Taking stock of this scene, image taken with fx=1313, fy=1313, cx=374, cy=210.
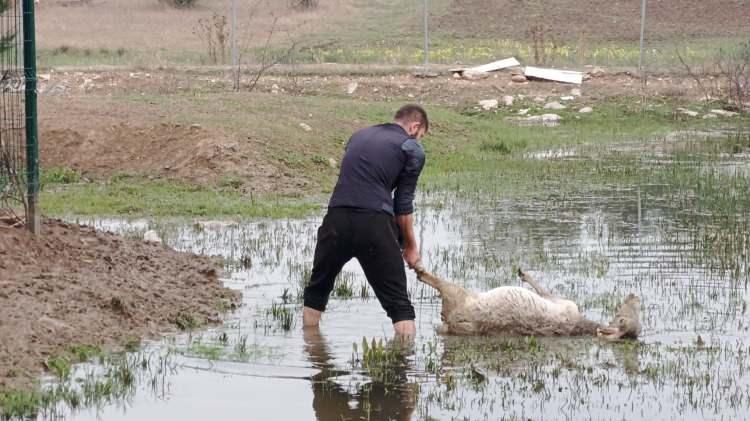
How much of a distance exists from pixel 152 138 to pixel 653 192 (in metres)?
6.93

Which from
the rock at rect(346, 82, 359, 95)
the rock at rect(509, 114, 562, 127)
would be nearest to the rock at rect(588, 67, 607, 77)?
the rock at rect(509, 114, 562, 127)

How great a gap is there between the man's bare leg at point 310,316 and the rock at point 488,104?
17168mm

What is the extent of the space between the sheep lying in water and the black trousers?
1.00 feet

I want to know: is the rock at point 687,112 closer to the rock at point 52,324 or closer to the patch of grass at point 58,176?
the patch of grass at point 58,176

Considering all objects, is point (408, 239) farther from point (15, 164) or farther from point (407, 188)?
point (15, 164)

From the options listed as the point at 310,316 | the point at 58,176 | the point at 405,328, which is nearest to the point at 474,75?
the point at 58,176

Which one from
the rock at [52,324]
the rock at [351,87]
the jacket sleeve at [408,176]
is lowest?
the rock at [52,324]

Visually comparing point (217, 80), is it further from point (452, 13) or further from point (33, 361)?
point (33, 361)

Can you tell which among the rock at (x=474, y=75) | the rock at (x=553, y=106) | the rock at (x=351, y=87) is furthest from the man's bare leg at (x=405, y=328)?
the rock at (x=474, y=75)

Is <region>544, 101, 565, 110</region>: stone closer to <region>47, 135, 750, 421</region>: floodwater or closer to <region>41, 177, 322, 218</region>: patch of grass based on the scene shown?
<region>41, 177, 322, 218</region>: patch of grass

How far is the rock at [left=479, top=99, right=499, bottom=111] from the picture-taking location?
87.9 feet

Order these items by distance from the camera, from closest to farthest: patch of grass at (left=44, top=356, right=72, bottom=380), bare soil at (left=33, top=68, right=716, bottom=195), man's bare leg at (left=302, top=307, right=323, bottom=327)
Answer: patch of grass at (left=44, top=356, right=72, bottom=380) < man's bare leg at (left=302, top=307, right=323, bottom=327) < bare soil at (left=33, top=68, right=716, bottom=195)

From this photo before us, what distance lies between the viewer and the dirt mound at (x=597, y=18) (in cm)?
3888

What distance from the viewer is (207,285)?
1104cm
